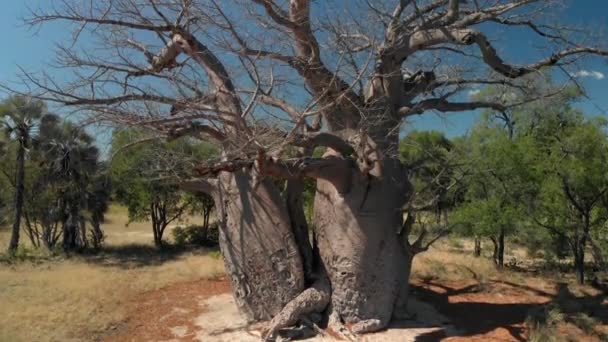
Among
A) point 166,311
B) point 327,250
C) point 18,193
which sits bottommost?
point 166,311

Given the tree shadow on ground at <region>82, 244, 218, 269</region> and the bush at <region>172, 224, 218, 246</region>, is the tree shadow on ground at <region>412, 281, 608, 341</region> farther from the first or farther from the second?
the bush at <region>172, 224, 218, 246</region>

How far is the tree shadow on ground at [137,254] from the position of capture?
40.9 ft

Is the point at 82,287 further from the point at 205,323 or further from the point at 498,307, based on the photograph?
the point at 498,307

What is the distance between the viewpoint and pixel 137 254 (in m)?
14.1

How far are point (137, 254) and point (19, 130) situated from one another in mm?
4830

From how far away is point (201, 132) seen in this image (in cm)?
527

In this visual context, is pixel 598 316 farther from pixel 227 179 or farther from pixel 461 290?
pixel 227 179

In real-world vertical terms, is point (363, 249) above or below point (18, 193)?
below

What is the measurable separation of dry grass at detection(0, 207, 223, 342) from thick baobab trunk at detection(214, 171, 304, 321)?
2178 millimetres

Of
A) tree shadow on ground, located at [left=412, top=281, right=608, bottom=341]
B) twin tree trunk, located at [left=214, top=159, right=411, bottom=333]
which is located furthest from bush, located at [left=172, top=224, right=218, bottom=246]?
twin tree trunk, located at [left=214, top=159, right=411, bottom=333]

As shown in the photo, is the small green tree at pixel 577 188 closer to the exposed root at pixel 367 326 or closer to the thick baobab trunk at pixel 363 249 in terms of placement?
the thick baobab trunk at pixel 363 249

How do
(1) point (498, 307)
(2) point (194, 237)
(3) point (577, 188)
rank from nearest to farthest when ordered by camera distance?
(1) point (498, 307), (3) point (577, 188), (2) point (194, 237)

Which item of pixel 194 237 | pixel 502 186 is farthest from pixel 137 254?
pixel 502 186

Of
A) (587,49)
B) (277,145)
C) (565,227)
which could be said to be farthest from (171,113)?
(565,227)
